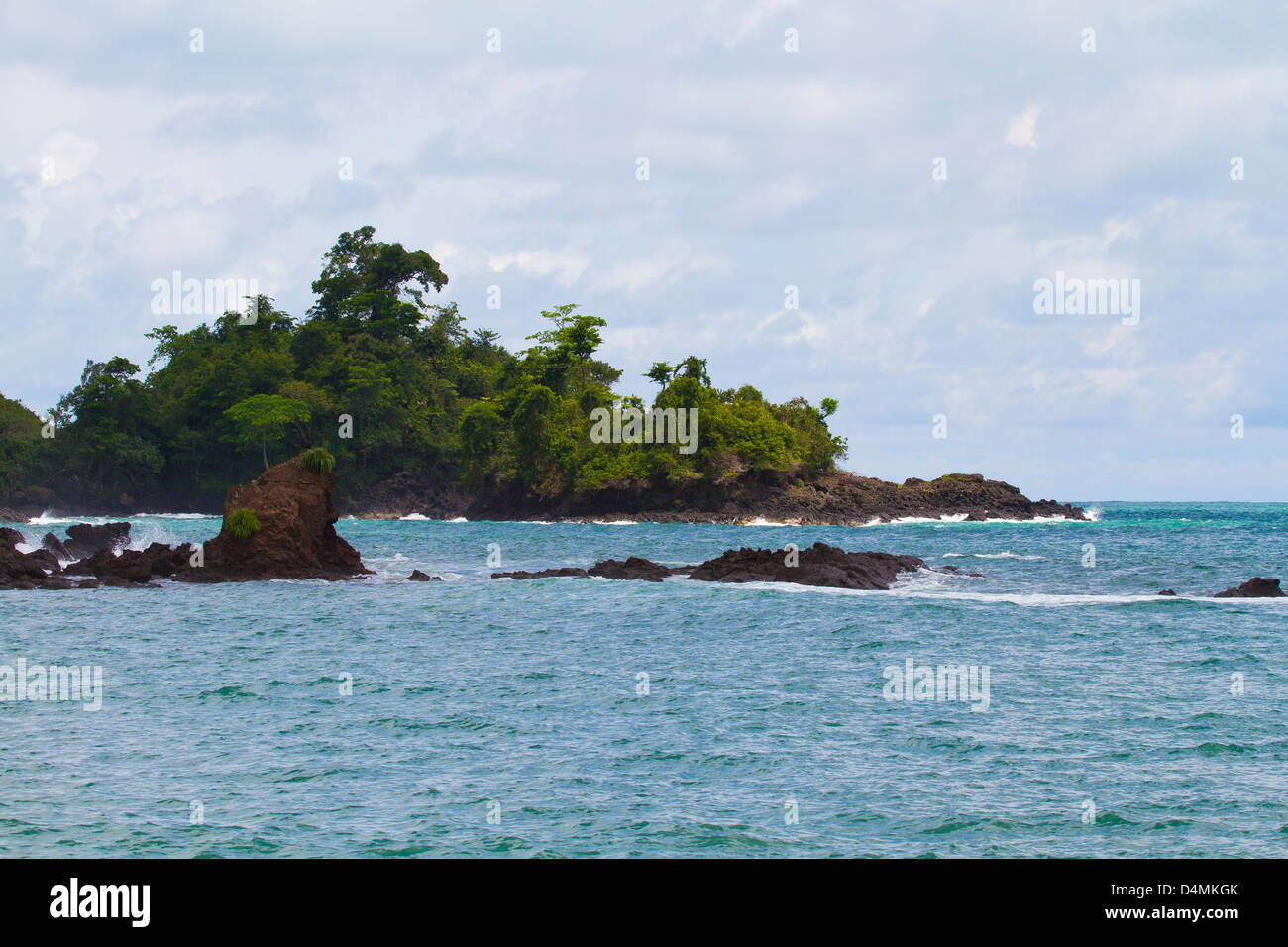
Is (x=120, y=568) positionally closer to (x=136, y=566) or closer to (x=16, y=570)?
(x=136, y=566)

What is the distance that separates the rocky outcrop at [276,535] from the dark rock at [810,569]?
44.7 ft

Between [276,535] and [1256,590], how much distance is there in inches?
1280

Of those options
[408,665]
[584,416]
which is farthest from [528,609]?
[584,416]

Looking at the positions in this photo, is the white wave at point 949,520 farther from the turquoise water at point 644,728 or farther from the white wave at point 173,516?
the white wave at point 173,516

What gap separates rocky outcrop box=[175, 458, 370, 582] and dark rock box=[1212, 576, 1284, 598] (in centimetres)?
2948

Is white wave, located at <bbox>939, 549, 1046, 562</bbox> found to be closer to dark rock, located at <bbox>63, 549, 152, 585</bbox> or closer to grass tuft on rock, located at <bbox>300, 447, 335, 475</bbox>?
grass tuft on rock, located at <bbox>300, 447, 335, 475</bbox>

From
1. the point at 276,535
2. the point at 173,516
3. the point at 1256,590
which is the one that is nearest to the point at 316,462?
the point at 276,535

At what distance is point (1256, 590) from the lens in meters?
34.4

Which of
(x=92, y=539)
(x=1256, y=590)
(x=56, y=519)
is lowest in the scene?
(x=1256, y=590)

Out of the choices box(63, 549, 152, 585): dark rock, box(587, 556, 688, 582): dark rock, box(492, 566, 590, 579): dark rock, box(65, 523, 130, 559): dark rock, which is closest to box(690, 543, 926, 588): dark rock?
box(587, 556, 688, 582): dark rock

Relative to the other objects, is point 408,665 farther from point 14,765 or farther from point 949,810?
point 949,810

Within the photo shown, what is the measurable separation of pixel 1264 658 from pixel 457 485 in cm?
9073

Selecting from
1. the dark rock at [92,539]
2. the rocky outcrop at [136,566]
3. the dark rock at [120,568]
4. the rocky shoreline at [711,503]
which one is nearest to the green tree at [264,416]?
the rocky shoreline at [711,503]

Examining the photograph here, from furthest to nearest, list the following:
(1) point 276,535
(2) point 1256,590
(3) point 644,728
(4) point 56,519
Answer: (4) point 56,519, (1) point 276,535, (2) point 1256,590, (3) point 644,728
